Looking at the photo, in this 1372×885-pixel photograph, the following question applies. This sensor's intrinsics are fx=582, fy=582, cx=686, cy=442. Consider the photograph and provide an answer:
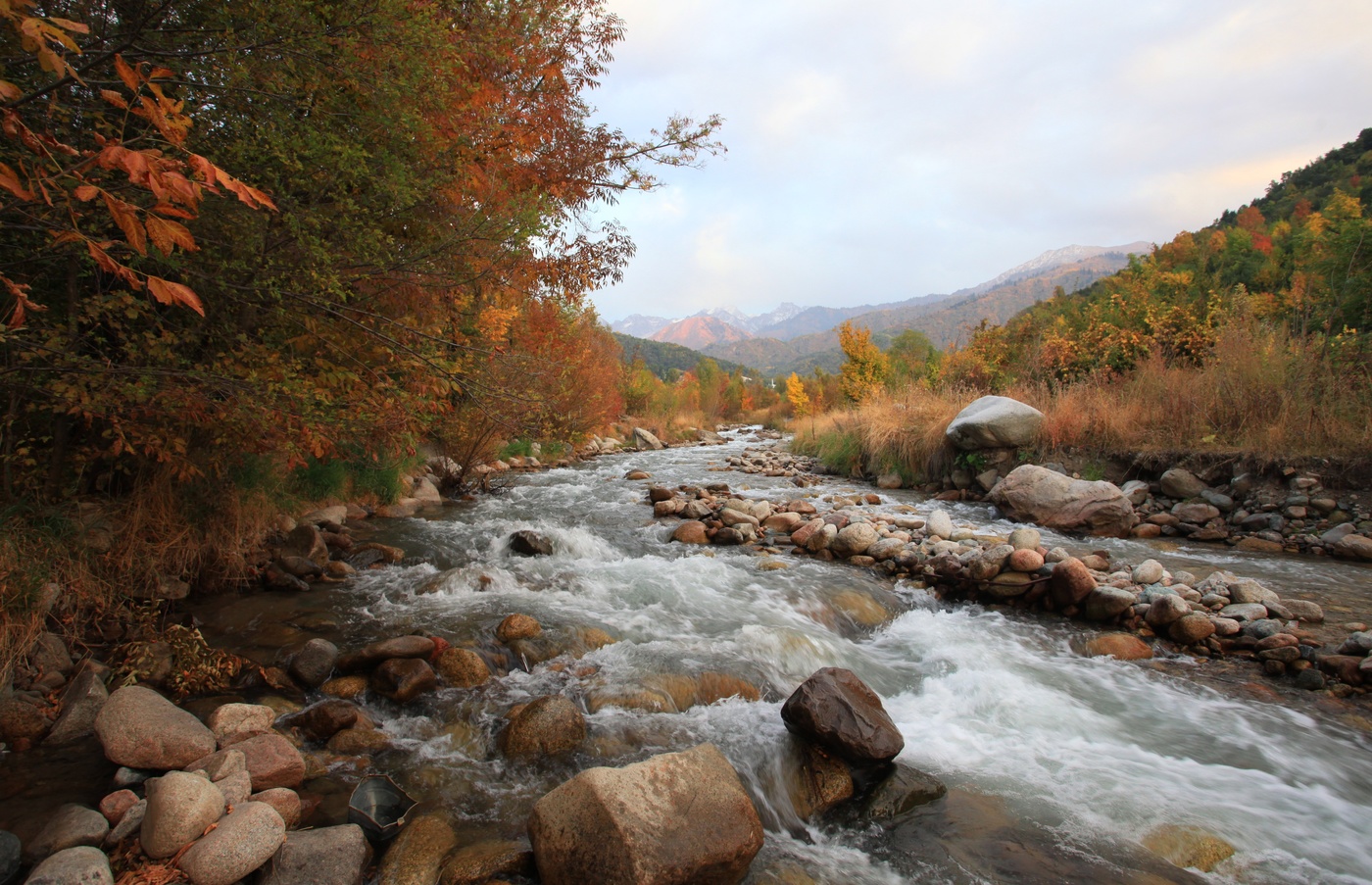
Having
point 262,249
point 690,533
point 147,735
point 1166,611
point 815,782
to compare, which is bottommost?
point 1166,611

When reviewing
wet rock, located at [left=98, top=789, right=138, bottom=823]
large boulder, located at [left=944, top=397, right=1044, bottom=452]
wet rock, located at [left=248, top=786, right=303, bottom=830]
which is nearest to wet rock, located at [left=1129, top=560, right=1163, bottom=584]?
large boulder, located at [left=944, top=397, right=1044, bottom=452]

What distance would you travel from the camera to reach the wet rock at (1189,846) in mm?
2498

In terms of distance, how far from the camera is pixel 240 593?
4703mm

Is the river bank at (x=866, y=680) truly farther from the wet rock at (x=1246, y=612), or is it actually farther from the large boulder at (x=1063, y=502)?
the large boulder at (x=1063, y=502)

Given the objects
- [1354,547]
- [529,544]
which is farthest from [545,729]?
[1354,547]

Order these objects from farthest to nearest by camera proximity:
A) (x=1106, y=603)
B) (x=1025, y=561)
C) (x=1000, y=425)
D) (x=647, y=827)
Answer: (x=1000, y=425) < (x=1025, y=561) < (x=1106, y=603) < (x=647, y=827)

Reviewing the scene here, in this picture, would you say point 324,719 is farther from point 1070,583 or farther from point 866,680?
point 1070,583

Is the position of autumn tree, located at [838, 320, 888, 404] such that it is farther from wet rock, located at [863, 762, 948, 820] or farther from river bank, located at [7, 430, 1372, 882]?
wet rock, located at [863, 762, 948, 820]

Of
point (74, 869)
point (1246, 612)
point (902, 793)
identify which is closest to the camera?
point (74, 869)

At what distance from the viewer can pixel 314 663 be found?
362 centimetres

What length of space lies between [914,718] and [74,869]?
3836 millimetres

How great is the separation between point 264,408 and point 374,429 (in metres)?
1.00

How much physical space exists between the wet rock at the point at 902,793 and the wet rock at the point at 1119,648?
7.54 feet

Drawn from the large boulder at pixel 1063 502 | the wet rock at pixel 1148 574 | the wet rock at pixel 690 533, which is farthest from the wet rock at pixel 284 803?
the large boulder at pixel 1063 502
